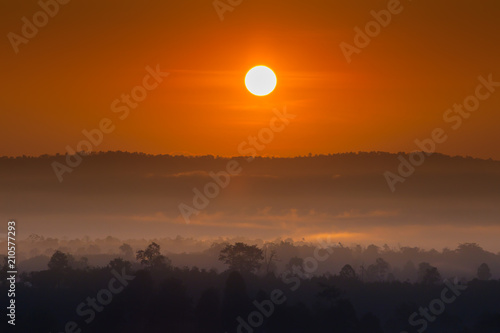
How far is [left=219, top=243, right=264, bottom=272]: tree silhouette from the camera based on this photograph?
6816 inches

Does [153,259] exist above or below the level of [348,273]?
above

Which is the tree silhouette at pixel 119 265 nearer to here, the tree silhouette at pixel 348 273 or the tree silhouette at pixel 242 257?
the tree silhouette at pixel 242 257

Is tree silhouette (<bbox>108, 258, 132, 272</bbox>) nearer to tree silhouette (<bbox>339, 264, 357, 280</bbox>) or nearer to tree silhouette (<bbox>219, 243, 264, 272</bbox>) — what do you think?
tree silhouette (<bbox>219, 243, 264, 272</bbox>)

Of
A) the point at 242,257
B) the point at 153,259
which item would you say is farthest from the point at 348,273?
the point at 153,259

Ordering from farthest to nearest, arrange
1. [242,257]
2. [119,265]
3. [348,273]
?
[242,257], [348,273], [119,265]

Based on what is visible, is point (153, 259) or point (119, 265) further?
point (153, 259)

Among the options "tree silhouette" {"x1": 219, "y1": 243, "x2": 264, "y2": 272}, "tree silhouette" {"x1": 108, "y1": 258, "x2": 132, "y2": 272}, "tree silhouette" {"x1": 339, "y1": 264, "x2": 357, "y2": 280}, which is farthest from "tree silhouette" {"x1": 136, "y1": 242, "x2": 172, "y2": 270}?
"tree silhouette" {"x1": 339, "y1": 264, "x2": 357, "y2": 280}

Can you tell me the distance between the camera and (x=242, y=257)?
180625 millimetres

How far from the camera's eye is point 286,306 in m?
134

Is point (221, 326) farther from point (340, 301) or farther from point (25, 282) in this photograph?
point (25, 282)

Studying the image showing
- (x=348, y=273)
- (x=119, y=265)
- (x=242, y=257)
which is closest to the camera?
(x=119, y=265)

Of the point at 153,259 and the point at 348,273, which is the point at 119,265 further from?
the point at 348,273

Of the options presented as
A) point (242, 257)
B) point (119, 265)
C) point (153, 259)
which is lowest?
point (242, 257)

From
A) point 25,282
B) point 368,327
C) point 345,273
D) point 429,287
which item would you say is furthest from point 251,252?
point 368,327
